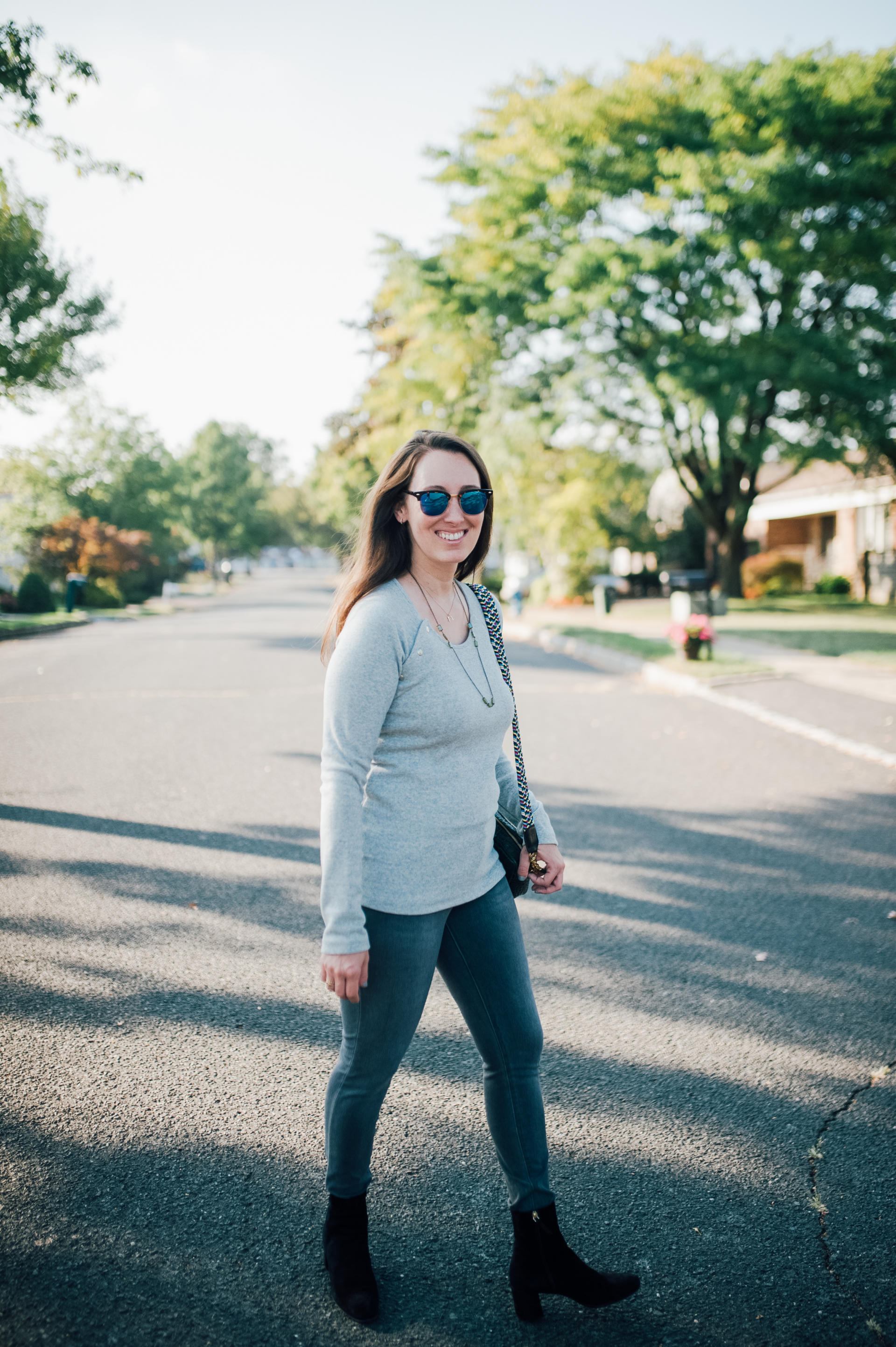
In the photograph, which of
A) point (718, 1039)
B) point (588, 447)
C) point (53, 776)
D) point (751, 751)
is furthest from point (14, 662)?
point (588, 447)

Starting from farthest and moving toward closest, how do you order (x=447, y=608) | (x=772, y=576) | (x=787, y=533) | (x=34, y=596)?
1. (x=787, y=533)
2. (x=772, y=576)
3. (x=34, y=596)
4. (x=447, y=608)

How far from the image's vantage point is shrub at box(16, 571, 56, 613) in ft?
91.5

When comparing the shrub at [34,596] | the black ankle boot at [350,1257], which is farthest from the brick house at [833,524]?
A: the black ankle boot at [350,1257]

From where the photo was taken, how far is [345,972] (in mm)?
2002

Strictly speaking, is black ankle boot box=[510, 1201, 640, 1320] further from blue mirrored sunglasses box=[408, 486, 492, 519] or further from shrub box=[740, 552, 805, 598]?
shrub box=[740, 552, 805, 598]

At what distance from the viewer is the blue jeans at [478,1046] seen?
2150 mm

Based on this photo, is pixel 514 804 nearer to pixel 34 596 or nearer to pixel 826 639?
pixel 826 639

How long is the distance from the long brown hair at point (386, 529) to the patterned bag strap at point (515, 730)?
306mm

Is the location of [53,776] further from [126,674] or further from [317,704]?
[126,674]

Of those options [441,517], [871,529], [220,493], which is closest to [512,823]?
[441,517]

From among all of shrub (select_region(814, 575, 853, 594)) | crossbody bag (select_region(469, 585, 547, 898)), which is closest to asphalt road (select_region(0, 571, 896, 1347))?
crossbody bag (select_region(469, 585, 547, 898))

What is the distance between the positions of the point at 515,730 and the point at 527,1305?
4.52 ft

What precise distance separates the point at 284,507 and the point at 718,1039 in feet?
435

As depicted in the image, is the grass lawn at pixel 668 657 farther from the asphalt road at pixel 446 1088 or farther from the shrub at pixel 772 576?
the shrub at pixel 772 576
